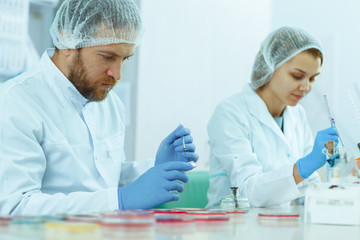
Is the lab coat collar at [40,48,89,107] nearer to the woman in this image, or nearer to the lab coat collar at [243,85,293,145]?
the woman

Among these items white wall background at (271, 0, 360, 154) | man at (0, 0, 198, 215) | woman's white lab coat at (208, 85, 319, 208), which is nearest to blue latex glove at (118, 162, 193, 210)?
man at (0, 0, 198, 215)

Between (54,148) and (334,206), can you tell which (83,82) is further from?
Result: (334,206)

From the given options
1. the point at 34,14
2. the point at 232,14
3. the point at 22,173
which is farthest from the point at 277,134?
the point at 34,14

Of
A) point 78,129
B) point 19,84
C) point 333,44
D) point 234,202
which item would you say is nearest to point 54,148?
point 78,129

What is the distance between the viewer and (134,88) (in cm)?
290

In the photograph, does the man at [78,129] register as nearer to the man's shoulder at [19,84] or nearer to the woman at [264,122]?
the man's shoulder at [19,84]

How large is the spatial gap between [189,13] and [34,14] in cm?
110

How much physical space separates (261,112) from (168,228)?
4.25 ft

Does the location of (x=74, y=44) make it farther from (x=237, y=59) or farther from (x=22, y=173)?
(x=237, y=59)

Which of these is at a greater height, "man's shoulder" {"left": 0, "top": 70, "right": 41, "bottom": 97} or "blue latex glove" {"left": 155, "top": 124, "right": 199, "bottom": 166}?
"man's shoulder" {"left": 0, "top": 70, "right": 41, "bottom": 97}

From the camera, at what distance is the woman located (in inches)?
70.6

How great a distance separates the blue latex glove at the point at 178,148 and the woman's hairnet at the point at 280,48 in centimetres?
69

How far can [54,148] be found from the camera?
54.4 inches

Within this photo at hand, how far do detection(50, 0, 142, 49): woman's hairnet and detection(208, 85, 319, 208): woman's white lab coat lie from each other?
62cm
